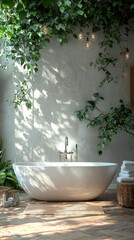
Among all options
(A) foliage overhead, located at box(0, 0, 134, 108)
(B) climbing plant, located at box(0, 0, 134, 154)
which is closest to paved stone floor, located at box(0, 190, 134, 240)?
(B) climbing plant, located at box(0, 0, 134, 154)

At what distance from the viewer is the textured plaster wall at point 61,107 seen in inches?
228

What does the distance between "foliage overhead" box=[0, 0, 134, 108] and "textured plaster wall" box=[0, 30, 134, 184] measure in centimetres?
14

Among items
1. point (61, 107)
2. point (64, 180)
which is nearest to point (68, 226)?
point (64, 180)

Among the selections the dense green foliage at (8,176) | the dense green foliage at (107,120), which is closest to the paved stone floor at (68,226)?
the dense green foliage at (8,176)

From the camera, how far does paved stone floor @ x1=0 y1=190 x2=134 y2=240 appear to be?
307cm

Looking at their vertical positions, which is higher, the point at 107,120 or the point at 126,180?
the point at 107,120

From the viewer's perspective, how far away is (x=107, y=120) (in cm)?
571

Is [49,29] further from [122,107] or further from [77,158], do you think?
[77,158]

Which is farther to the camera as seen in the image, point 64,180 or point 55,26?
point 55,26

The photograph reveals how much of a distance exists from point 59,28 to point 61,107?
4.30 ft

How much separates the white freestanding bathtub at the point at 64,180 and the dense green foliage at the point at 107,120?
1025 mm

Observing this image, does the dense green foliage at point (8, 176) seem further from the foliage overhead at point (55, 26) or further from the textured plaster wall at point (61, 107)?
the foliage overhead at point (55, 26)

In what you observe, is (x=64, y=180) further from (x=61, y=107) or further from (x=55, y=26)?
(x=55, y=26)

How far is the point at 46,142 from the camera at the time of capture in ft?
19.1
